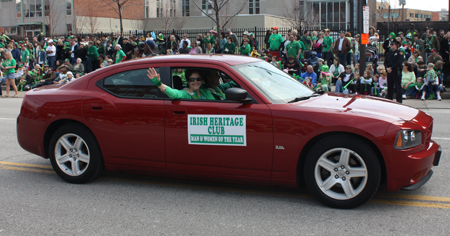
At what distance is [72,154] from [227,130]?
211 centimetres

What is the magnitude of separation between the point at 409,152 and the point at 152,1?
69.1 metres

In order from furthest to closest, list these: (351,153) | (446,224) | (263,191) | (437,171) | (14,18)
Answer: (14,18) → (437,171) → (263,191) → (351,153) → (446,224)

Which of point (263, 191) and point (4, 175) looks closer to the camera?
point (263, 191)

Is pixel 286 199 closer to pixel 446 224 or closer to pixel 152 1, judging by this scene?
pixel 446 224

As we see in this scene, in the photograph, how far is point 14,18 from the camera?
218 ft

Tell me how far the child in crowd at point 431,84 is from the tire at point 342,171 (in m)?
11.8

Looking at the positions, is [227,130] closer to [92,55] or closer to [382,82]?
[382,82]

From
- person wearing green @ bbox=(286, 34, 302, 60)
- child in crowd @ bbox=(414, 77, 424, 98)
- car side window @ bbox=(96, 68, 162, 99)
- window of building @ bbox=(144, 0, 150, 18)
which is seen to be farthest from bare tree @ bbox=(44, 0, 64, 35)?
car side window @ bbox=(96, 68, 162, 99)

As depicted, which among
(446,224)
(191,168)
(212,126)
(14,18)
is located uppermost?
(14,18)

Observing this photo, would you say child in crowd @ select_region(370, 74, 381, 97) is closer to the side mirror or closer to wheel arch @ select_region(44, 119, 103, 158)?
the side mirror

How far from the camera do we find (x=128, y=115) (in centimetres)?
533

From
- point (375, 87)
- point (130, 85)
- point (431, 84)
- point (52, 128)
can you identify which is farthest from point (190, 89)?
point (431, 84)

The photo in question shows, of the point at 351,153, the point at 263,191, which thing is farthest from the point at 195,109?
the point at 351,153

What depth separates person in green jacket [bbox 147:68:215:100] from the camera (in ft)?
17.0
